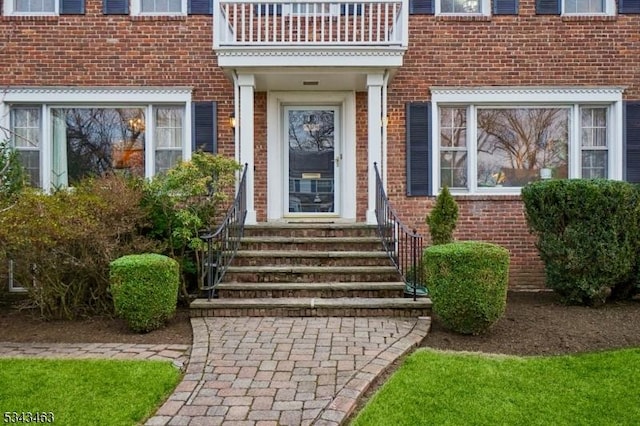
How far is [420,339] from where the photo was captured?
5.08 meters

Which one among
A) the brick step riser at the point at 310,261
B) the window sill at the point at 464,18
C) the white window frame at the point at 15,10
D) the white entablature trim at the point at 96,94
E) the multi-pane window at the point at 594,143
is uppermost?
the white window frame at the point at 15,10

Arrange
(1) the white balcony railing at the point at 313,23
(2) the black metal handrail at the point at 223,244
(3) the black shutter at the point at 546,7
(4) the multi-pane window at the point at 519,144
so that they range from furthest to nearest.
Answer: (4) the multi-pane window at the point at 519,144 → (3) the black shutter at the point at 546,7 → (1) the white balcony railing at the point at 313,23 → (2) the black metal handrail at the point at 223,244

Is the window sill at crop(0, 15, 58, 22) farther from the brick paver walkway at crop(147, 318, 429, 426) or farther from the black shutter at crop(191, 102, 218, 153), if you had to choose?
the brick paver walkway at crop(147, 318, 429, 426)

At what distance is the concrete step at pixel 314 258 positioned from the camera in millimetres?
6855

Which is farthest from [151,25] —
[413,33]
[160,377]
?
[160,377]

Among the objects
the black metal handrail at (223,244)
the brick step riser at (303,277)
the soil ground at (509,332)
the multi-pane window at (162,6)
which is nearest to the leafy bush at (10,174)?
the soil ground at (509,332)

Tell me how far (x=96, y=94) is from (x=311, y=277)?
4.95 meters

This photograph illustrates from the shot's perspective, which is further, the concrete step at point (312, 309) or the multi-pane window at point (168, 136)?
the multi-pane window at point (168, 136)

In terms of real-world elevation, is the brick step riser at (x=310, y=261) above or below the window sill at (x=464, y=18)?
below

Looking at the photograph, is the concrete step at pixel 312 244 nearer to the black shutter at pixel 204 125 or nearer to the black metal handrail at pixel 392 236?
the black metal handrail at pixel 392 236

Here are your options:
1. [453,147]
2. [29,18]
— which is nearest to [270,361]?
[453,147]

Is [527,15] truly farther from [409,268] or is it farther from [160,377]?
[160,377]

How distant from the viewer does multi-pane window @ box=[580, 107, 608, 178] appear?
854 centimetres

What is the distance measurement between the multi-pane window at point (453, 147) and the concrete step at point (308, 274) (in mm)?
2667
